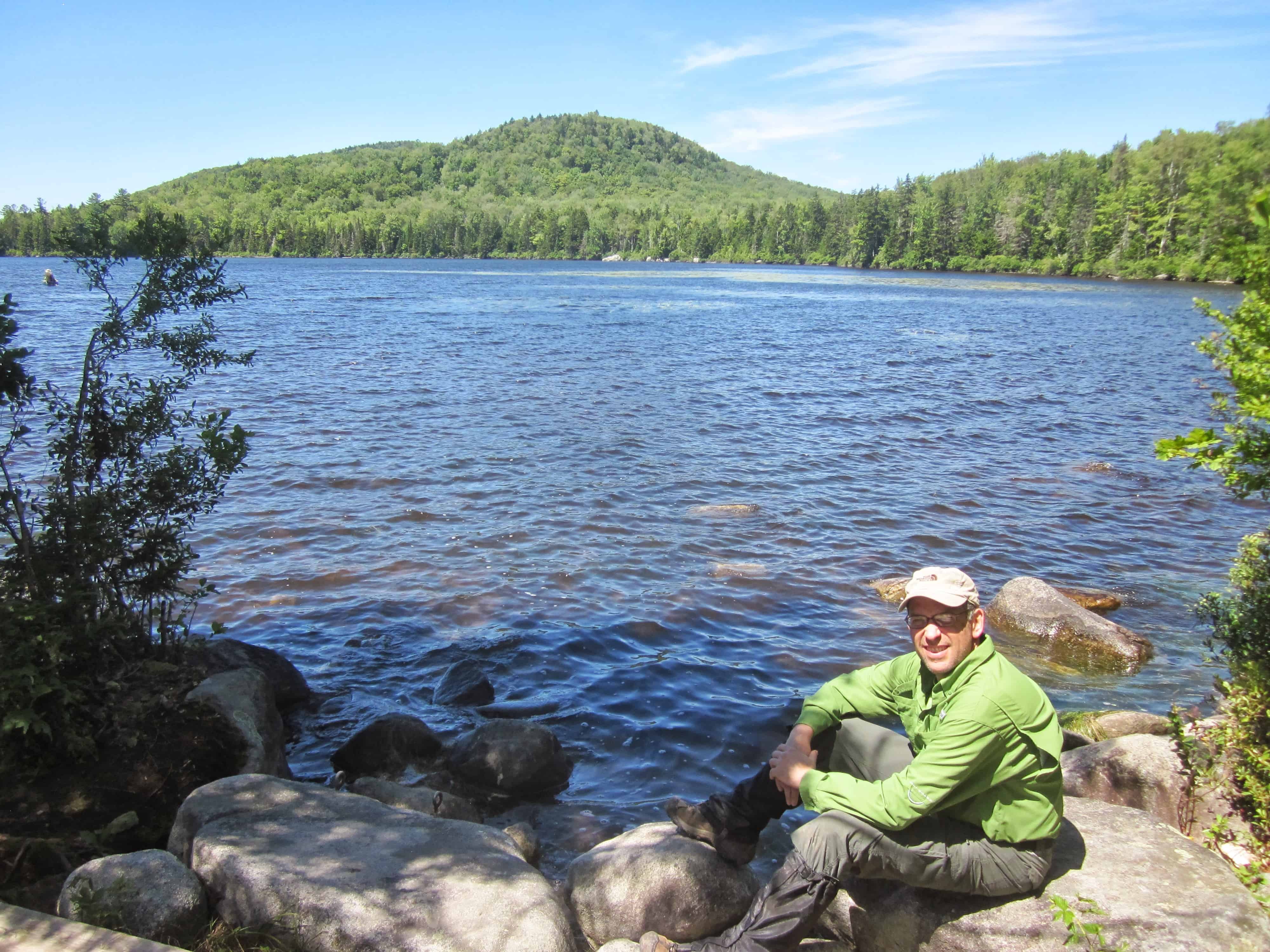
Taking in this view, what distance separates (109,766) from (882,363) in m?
36.5

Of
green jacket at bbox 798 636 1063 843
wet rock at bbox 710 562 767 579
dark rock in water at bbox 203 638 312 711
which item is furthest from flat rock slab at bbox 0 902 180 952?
wet rock at bbox 710 562 767 579

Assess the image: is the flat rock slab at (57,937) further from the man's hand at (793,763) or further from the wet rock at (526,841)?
the man's hand at (793,763)

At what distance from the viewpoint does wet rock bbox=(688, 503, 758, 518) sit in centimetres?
1645

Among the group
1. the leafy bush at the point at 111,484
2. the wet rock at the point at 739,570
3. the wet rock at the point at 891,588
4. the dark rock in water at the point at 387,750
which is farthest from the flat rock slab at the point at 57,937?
the wet rock at the point at 891,588

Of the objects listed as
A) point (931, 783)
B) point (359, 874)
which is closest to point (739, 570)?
point (359, 874)

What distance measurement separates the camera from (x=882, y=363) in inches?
1529

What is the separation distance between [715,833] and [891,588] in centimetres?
775

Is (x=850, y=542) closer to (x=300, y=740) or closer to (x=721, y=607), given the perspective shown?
(x=721, y=607)

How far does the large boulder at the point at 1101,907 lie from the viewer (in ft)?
14.7

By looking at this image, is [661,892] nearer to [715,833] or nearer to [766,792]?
[715,833]

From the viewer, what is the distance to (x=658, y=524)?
15.8 metres

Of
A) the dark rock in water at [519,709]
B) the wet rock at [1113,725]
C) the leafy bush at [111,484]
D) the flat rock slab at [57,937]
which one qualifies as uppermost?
the leafy bush at [111,484]

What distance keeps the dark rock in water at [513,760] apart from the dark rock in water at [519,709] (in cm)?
111

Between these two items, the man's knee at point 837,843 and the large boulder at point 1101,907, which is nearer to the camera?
the large boulder at point 1101,907
